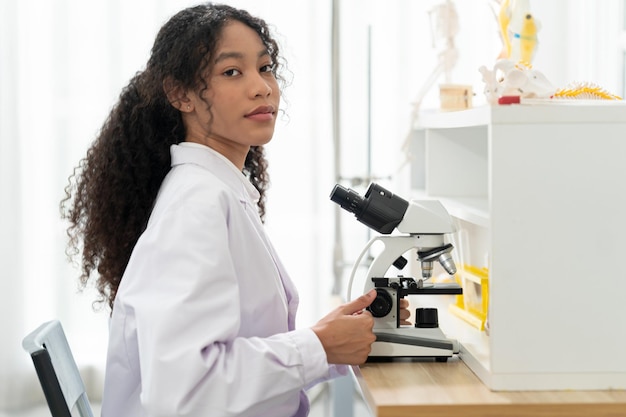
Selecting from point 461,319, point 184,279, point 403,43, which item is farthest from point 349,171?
point 184,279

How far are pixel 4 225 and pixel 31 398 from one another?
0.61 metres

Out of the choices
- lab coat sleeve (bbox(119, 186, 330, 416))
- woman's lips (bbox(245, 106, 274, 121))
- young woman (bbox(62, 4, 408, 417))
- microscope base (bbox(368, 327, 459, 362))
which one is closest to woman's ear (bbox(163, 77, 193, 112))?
young woman (bbox(62, 4, 408, 417))

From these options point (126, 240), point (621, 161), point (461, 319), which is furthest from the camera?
point (461, 319)

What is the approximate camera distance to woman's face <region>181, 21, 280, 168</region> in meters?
1.29

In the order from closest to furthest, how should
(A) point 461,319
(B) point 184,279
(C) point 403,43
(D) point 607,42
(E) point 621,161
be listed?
(B) point 184,279, (E) point 621,161, (A) point 461,319, (D) point 607,42, (C) point 403,43

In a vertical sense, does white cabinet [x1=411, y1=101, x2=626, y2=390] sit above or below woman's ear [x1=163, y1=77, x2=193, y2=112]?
below

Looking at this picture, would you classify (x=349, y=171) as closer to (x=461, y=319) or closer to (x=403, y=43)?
(x=403, y=43)

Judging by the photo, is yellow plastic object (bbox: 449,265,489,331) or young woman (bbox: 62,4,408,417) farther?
yellow plastic object (bbox: 449,265,489,331)

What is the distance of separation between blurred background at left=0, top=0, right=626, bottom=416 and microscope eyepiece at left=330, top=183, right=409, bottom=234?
1.18m

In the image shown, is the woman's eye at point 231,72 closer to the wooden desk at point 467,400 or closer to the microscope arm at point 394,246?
the microscope arm at point 394,246

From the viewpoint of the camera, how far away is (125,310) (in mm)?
1188

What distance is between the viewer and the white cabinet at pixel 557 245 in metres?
1.24

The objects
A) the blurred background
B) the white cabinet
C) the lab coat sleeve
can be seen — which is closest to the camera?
the lab coat sleeve

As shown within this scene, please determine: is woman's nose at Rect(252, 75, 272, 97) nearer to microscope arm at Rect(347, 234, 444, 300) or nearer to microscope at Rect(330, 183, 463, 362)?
microscope at Rect(330, 183, 463, 362)
